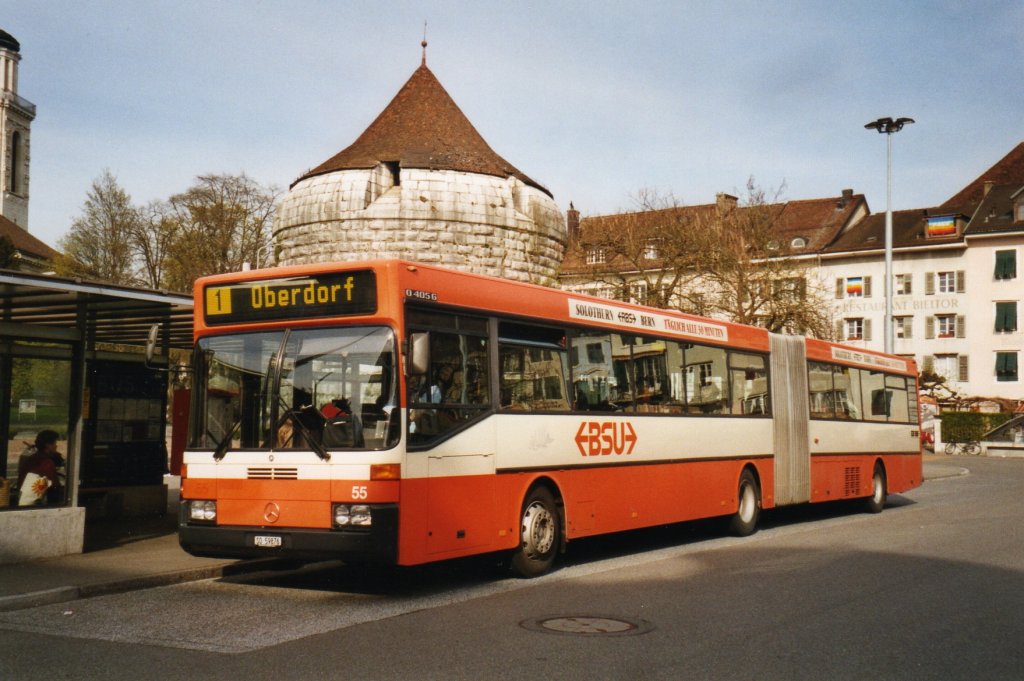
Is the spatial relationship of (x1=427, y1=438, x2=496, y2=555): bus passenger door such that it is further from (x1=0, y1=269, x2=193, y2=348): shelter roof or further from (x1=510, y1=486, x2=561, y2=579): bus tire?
(x1=0, y1=269, x2=193, y2=348): shelter roof

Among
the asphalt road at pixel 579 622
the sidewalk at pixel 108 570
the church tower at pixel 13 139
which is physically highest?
the church tower at pixel 13 139

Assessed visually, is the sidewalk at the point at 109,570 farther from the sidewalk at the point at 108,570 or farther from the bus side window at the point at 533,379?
the bus side window at the point at 533,379

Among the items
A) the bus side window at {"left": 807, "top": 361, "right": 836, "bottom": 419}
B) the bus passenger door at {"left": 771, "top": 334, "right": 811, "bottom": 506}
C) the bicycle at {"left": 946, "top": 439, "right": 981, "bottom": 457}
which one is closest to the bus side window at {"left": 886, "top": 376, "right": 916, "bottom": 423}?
the bus side window at {"left": 807, "top": 361, "right": 836, "bottom": 419}

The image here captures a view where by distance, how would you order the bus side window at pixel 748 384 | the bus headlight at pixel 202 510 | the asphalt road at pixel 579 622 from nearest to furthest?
1. the asphalt road at pixel 579 622
2. the bus headlight at pixel 202 510
3. the bus side window at pixel 748 384

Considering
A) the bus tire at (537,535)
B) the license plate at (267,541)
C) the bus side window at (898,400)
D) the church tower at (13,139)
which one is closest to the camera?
the license plate at (267,541)

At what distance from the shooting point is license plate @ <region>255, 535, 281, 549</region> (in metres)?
10.2

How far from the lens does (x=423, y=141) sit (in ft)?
134

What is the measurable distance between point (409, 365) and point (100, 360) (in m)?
8.66

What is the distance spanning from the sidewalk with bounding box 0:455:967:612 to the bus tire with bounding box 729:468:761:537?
738 centimetres

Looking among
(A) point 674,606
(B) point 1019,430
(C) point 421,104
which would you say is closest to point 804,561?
(A) point 674,606

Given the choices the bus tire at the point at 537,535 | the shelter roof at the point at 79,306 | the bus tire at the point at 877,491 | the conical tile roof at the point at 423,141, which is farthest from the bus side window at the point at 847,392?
the conical tile roof at the point at 423,141

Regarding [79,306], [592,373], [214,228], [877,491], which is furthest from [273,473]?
[214,228]

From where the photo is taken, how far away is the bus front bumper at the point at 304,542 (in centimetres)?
990

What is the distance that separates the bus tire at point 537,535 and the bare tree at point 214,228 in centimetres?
4501
